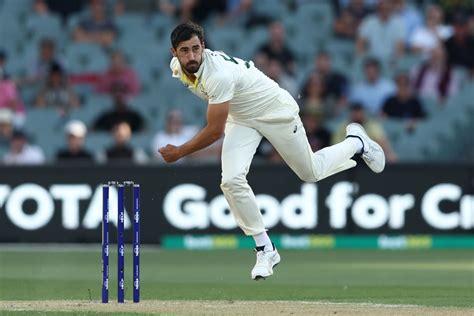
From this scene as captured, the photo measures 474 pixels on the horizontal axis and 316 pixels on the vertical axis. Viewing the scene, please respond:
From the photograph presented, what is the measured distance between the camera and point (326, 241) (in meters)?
13.8

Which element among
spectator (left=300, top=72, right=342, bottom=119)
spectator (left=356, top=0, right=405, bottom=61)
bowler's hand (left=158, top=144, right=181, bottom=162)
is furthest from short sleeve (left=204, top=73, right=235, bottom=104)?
spectator (left=356, top=0, right=405, bottom=61)

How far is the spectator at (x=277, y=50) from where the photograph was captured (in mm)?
15430

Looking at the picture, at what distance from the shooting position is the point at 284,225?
13734 mm

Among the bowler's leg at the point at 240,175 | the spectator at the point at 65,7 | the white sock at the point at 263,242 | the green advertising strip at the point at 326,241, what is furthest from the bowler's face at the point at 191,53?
the spectator at the point at 65,7

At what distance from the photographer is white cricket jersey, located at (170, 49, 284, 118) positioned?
809 centimetres

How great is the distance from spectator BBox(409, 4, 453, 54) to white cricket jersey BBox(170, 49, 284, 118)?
748cm

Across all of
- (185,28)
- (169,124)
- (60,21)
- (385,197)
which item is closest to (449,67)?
(385,197)

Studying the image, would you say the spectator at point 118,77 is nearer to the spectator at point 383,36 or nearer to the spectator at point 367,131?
the spectator at point 367,131

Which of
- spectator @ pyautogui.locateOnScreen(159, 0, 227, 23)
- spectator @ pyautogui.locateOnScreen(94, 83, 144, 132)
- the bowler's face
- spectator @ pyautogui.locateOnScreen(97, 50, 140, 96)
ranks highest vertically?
spectator @ pyautogui.locateOnScreen(159, 0, 227, 23)

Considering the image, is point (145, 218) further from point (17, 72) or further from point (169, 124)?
point (17, 72)

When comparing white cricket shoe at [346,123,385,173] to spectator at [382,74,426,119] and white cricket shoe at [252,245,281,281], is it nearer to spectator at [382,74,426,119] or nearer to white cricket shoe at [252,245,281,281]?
white cricket shoe at [252,245,281,281]

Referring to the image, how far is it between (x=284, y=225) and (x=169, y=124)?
175cm

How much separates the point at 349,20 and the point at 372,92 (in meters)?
1.34

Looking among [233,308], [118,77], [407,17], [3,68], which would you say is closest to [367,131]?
[407,17]
